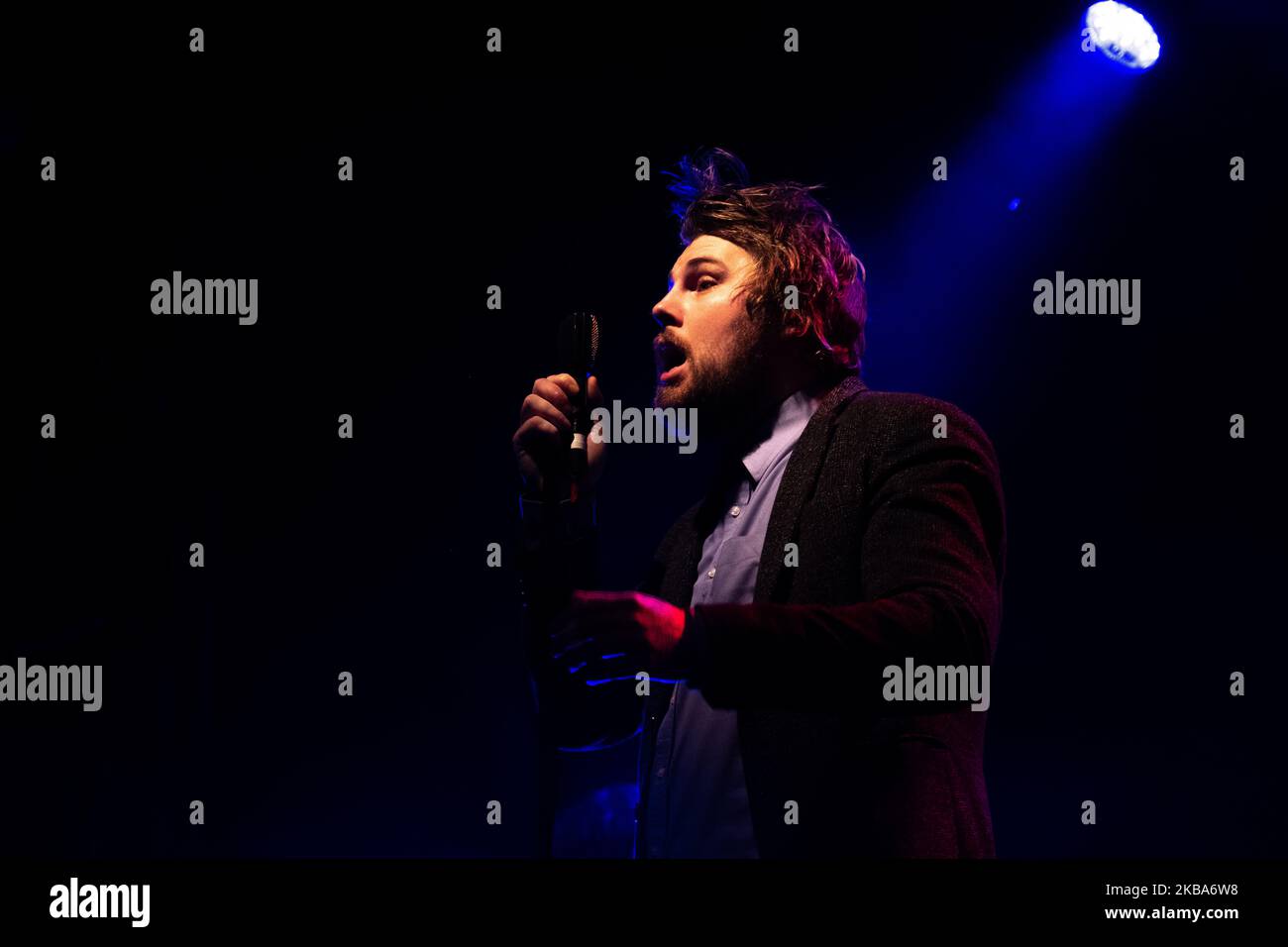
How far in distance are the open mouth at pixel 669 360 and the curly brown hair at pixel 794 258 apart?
0.58 feet

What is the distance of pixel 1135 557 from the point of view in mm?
3113

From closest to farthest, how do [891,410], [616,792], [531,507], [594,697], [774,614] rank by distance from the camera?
[774,614]
[891,410]
[531,507]
[594,697]
[616,792]

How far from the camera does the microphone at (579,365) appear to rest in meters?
1.66

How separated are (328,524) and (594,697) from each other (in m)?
1.43

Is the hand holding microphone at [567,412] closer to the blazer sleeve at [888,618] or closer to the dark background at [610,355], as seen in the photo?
the blazer sleeve at [888,618]

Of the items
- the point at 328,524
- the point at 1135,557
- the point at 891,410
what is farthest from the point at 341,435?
the point at 1135,557

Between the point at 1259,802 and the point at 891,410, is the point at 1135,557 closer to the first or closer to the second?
the point at 1259,802

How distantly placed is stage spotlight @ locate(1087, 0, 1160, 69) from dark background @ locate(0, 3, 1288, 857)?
89 millimetres

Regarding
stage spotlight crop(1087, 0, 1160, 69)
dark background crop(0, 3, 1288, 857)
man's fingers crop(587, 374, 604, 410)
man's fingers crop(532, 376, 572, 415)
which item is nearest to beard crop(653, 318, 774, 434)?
man's fingers crop(587, 374, 604, 410)

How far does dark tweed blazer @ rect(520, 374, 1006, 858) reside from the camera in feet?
4.51

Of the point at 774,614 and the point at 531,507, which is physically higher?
the point at 531,507

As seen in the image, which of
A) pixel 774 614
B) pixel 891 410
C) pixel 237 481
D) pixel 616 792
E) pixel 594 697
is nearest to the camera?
pixel 774 614

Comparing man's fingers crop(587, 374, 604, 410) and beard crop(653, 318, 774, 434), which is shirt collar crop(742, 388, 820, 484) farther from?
man's fingers crop(587, 374, 604, 410)
